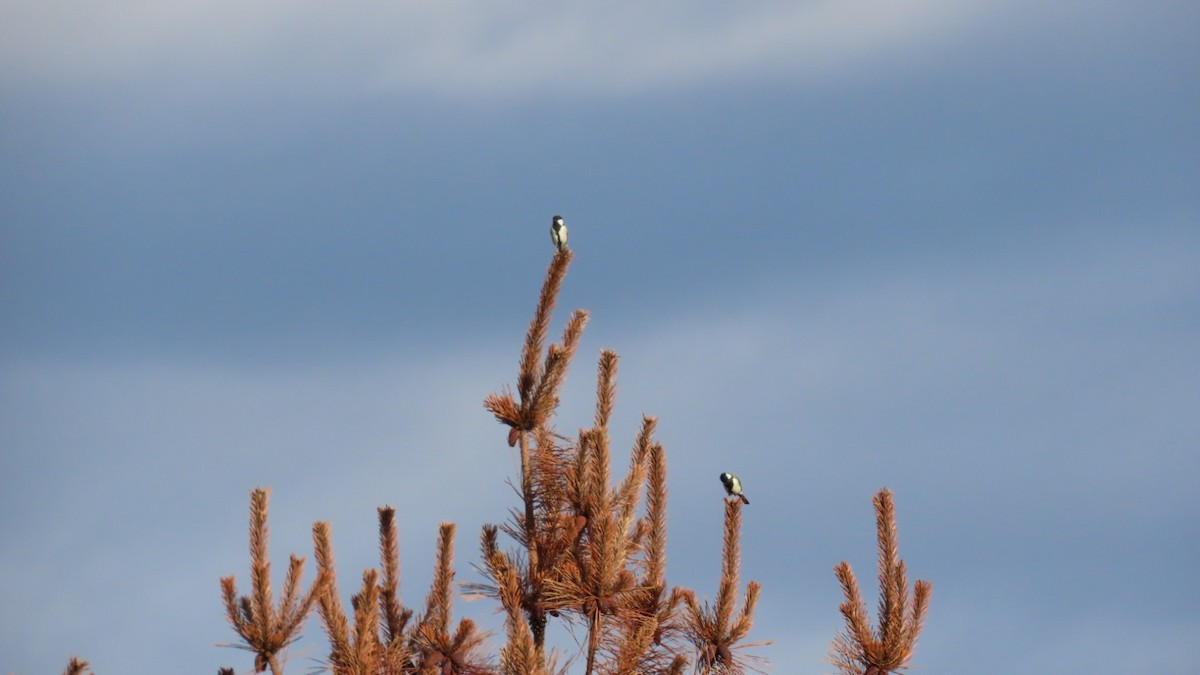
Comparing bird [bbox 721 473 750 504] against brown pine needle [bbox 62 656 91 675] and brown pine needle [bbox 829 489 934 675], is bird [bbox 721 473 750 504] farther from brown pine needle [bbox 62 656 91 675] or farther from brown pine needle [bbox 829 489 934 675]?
brown pine needle [bbox 62 656 91 675]

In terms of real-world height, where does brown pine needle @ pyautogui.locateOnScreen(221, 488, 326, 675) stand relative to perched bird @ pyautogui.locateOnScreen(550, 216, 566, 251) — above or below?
below

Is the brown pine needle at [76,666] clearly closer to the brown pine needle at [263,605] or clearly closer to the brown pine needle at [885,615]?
the brown pine needle at [263,605]

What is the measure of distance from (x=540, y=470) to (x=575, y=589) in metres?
0.95

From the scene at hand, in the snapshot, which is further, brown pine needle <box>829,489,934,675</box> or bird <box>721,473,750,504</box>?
bird <box>721,473,750,504</box>

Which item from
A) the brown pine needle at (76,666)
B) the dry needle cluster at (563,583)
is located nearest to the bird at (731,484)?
the dry needle cluster at (563,583)

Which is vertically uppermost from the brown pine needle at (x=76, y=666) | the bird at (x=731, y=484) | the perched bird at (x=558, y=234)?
the perched bird at (x=558, y=234)

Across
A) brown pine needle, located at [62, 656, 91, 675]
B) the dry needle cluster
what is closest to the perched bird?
the dry needle cluster

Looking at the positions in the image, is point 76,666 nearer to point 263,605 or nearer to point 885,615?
point 263,605

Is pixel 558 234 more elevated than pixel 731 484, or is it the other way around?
pixel 558 234

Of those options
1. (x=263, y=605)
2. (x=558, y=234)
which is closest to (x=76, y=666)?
(x=263, y=605)

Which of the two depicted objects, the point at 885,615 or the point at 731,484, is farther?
the point at 731,484

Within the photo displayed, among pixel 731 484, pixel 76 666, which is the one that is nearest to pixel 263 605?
pixel 76 666

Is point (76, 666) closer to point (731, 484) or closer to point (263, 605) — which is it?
point (263, 605)

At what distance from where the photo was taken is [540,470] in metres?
8.98
